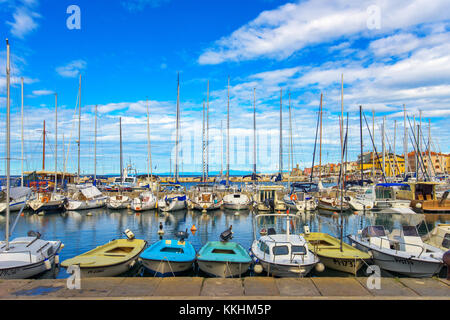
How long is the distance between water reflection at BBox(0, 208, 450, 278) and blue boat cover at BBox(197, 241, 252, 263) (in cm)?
549

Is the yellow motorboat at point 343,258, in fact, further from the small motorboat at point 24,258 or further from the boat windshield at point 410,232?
the small motorboat at point 24,258

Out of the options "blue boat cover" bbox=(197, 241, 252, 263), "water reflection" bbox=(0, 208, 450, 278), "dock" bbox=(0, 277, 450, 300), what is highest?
"dock" bbox=(0, 277, 450, 300)

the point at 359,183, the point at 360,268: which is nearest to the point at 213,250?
the point at 360,268

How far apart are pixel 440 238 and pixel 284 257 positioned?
10670 millimetres

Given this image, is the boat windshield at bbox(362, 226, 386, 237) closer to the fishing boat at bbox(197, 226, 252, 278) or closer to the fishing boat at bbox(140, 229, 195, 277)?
the fishing boat at bbox(197, 226, 252, 278)

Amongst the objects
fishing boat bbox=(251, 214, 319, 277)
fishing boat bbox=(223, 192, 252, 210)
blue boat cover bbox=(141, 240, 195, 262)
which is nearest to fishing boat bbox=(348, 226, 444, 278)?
fishing boat bbox=(251, 214, 319, 277)

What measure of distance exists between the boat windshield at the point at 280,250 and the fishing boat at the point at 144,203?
31.9 metres

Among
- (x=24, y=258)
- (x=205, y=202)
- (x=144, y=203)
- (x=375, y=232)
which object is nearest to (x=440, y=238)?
(x=375, y=232)

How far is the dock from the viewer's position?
990 cm

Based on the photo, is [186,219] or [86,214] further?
[86,214]
